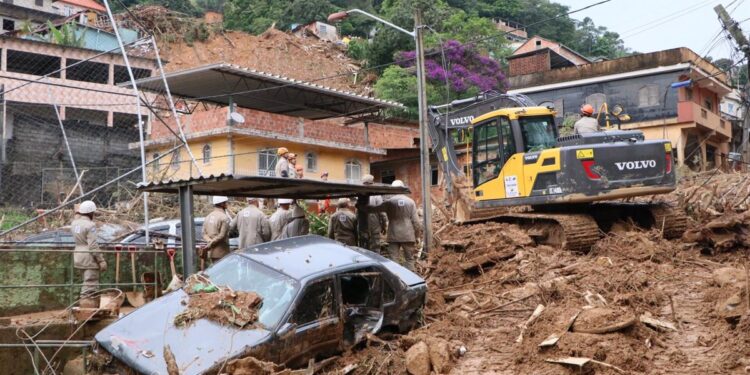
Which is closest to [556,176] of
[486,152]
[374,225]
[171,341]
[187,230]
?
[486,152]

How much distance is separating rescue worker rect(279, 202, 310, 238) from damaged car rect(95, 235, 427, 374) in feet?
8.88

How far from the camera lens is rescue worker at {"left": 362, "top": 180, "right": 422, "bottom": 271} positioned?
12.1m

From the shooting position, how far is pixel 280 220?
11797 millimetres

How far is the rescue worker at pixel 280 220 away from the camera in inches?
462

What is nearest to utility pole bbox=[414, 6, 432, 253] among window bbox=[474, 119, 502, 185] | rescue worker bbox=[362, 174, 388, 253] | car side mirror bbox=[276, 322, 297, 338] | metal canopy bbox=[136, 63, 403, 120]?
window bbox=[474, 119, 502, 185]

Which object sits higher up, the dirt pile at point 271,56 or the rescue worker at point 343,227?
the dirt pile at point 271,56

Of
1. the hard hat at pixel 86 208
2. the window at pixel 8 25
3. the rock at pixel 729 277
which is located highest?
the window at pixel 8 25

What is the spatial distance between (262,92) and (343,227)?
15842 millimetres

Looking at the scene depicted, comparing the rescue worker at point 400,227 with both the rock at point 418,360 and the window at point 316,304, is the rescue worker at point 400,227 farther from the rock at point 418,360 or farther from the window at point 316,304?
the rock at point 418,360

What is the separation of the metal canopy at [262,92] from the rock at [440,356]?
1661cm

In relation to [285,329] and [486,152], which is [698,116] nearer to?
[486,152]

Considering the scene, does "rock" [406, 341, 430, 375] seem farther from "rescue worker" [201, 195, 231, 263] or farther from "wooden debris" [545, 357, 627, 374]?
"rescue worker" [201, 195, 231, 263]

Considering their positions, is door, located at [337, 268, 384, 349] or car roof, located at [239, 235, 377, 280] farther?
door, located at [337, 268, 384, 349]

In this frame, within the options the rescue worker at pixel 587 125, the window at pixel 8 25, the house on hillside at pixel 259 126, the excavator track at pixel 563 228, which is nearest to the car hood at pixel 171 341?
the excavator track at pixel 563 228
